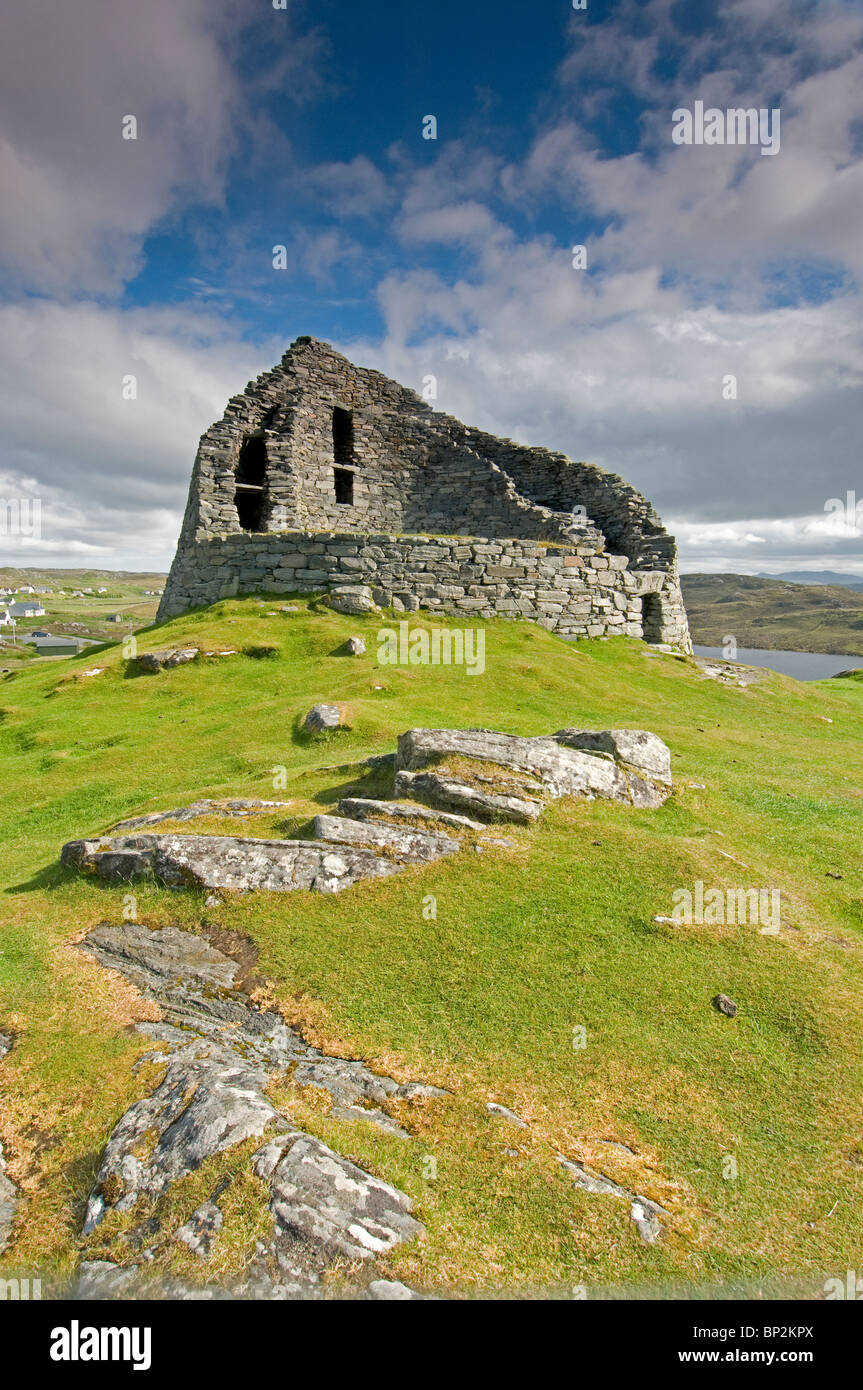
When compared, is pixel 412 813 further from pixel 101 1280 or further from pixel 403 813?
pixel 101 1280

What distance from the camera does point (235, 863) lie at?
9.55 m

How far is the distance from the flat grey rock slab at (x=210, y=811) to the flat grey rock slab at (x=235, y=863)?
1.03 meters

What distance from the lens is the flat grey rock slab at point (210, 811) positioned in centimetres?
1115

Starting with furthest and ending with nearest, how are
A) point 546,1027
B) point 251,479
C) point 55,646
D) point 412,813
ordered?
point 55,646 < point 251,479 < point 412,813 < point 546,1027

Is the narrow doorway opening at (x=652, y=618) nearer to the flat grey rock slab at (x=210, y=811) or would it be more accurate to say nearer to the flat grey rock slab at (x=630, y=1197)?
the flat grey rock slab at (x=210, y=811)

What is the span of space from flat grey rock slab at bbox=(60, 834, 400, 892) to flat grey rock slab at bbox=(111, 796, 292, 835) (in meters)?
1.03

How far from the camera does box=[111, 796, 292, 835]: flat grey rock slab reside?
11.1 metres

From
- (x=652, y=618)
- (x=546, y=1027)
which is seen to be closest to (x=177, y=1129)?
(x=546, y=1027)

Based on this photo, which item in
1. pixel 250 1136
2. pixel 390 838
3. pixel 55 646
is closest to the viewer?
pixel 250 1136

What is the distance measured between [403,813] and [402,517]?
3073 centimetres

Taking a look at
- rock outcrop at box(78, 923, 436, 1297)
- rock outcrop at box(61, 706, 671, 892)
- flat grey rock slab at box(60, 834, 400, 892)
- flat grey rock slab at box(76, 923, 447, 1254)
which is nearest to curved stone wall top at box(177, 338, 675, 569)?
rock outcrop at box(61, 706, 671, 892)

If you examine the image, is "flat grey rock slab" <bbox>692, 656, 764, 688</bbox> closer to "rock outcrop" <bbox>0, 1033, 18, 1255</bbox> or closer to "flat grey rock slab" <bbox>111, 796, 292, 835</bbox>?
"flat grey rock slab" <bbox>111, 796, 292, 835</bbox>

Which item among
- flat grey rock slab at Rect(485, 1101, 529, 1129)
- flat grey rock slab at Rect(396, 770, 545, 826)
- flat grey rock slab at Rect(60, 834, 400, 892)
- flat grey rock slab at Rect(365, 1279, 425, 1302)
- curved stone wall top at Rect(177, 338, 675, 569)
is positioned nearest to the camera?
flat grey rock slab at Rect(365, 1279, 425, 1302)
